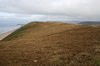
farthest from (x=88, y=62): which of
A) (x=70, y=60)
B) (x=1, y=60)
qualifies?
(x=1, y=60)

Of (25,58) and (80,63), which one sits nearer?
(80,63)

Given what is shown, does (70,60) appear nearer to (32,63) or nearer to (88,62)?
(88,62)

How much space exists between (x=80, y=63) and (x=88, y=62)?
75 centimetres

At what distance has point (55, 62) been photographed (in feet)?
66.8

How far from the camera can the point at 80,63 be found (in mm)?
19266

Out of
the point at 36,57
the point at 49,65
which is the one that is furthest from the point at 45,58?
the point at 49,65

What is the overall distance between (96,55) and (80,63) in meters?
3.10

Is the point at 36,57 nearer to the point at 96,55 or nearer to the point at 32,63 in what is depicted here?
the point at 32,63

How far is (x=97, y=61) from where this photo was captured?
765 inches

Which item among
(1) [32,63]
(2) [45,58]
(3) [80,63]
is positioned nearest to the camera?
(3) [80,63]

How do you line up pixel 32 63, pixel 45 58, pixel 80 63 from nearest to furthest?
pixel 80 63, pixel 32 63, pixel 45 58

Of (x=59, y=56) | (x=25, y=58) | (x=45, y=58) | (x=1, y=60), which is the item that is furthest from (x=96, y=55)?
(x=1, y=60)

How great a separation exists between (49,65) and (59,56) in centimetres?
336

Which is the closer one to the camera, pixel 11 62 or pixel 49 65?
pixel 49 65
